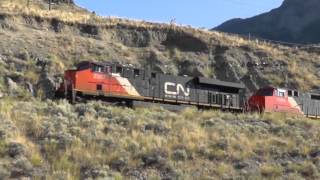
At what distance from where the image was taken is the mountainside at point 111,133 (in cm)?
1911

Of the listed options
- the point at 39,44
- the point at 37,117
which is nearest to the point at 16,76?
the point at 39,44

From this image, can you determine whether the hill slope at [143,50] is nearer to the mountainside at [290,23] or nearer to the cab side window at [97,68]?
the cab side window at [97,68]

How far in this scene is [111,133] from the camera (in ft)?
72.4

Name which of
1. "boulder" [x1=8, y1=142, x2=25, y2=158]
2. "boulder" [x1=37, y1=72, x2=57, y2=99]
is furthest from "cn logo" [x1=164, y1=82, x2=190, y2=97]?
"boulder" [x1=8, y1=142, x2=25, y2=158]

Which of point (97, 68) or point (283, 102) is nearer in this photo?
point (97, 68)

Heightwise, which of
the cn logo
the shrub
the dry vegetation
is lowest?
the shrub

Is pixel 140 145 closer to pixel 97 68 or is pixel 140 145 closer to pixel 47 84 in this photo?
pixel 97 68

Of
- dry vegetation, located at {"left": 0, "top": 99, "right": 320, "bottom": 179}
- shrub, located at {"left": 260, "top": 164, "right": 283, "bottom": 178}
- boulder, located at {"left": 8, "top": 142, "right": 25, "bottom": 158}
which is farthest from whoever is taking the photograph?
shrub, located at {"left": 260, "top": 164, "right": 283, "bottom": 178}

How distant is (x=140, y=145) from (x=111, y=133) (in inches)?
57.3

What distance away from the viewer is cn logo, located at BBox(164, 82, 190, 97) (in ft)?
107

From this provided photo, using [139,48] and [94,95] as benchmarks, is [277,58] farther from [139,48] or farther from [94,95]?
[94,95]

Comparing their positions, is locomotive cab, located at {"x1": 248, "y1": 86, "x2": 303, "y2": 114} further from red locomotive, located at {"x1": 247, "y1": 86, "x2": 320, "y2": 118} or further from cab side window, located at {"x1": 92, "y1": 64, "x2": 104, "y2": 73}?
cab side window, located at {"x1": 92, "y1": 64, "x2": 104, "y2": 73}

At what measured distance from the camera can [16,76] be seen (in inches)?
1391

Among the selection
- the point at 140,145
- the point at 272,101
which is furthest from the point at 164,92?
the point at 140,145
